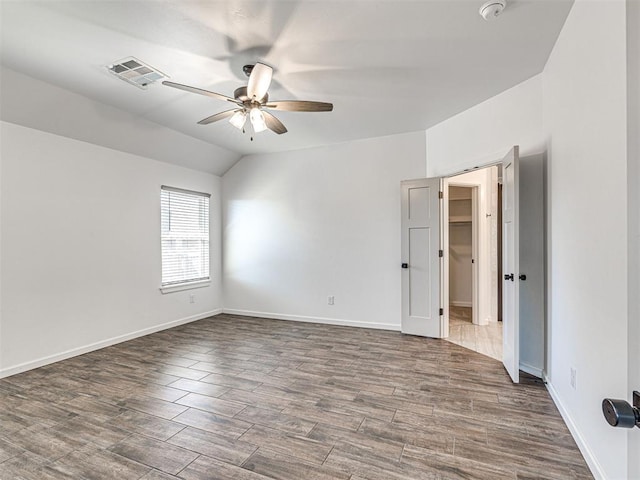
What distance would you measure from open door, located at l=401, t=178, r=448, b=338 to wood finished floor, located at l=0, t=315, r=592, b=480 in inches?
22.8

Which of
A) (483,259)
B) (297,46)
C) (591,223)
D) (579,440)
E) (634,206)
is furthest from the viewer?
(483,259)

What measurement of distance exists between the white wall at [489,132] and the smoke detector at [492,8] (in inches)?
48.6

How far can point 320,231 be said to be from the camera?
205 inches

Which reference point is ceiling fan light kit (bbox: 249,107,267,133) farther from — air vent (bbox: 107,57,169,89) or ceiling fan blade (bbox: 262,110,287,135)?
air vent (bbox: 107,57,169,89)

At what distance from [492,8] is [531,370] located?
3081 mm

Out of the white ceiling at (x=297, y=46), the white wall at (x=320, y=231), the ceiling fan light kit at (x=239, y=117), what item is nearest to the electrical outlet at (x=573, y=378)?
the white ceiling at (x=297, y=46)

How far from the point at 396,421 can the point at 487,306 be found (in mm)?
3502

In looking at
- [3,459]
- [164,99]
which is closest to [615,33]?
[164,99]

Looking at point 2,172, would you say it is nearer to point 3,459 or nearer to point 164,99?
point 164,99

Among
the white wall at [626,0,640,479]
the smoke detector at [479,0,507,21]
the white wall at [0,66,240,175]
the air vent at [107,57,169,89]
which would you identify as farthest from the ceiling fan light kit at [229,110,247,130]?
the white wall at [626,0,640,479]

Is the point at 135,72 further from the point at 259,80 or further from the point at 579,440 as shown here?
the point at 579,440

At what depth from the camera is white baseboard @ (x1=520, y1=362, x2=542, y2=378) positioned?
3029 millimetres

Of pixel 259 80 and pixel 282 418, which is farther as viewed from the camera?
pixel 259 80

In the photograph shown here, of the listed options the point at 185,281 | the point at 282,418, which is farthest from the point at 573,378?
the point at 185,281
